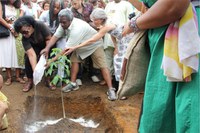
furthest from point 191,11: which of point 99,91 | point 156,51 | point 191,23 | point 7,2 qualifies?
point 7,2

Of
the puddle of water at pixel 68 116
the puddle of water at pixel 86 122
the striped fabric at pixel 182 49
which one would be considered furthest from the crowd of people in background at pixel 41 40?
the striped fabric at pixel 182 49

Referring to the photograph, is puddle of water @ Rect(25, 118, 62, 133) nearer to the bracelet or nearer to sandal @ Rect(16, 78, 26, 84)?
sandal @ Rect(16, 78, 26, 84)

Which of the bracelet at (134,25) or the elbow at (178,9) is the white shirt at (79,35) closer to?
the bracelet at (134,25)

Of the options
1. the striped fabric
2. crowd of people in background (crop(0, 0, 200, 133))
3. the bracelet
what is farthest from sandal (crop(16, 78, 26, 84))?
the striped fabric

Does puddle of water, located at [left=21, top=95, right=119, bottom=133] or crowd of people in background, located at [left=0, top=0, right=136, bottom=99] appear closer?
puddle of water, located at [left=21, top=95, right=119, bottom=133]

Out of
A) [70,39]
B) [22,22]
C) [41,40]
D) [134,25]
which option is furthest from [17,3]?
[134,25]

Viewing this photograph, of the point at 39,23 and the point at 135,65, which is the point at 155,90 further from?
the point at 39,23

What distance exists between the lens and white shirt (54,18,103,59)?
4.85m

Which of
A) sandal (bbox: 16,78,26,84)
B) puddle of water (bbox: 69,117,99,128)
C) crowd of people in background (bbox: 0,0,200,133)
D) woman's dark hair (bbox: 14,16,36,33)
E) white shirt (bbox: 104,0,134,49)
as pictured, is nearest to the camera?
puddle of water (bbox: 69,117,99,128)

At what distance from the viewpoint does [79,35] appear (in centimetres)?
487

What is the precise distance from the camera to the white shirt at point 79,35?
15.9 feet

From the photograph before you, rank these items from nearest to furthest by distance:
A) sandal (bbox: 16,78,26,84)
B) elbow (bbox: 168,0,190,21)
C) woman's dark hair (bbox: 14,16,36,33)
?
elbow (bbox: 168,0,190,21) → woman's dark hair (bbox: 14,16,36,33) → sandal (bbox: 16,78,26,84)

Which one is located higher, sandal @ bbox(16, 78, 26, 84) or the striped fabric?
the striped fabric

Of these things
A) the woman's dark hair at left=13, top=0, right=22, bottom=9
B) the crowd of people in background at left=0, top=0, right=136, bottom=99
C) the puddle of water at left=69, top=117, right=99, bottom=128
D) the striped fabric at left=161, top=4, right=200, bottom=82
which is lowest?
the puddle of water at left=69, top=117, right=99, bottom=128
